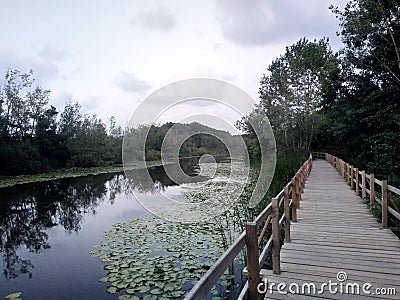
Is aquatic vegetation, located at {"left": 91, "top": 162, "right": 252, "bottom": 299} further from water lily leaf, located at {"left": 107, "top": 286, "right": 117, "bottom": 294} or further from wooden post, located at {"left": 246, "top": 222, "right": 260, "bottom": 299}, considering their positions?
wooden post, located at {"left": 246, "top": 222, "right": 260, "bottom": 299}

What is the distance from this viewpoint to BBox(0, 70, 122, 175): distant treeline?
78.7 ft

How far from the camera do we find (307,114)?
2309cm

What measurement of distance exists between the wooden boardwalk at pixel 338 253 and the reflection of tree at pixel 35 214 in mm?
4743

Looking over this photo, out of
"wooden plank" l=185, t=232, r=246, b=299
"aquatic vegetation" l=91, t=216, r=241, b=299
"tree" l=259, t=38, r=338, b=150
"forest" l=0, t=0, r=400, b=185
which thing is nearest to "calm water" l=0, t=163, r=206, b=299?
"aquatic vegetation" l=91, t=216, r=241, b=299

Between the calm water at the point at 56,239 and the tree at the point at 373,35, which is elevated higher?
the tree at the point at 373,35

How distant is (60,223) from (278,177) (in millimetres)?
7150

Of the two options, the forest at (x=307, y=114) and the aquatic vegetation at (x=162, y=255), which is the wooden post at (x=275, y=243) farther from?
the forest at (x=307, y=114)

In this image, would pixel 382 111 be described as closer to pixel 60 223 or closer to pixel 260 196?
pixel 260 196

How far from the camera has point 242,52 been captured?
13.0 m

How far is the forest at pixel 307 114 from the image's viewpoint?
1251cm

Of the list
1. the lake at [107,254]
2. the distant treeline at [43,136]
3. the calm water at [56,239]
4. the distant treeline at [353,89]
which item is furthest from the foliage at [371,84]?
the distant treeline at [43,136]

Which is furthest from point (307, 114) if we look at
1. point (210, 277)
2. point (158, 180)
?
point (210, 277)

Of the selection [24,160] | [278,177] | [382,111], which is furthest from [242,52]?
[24,160]

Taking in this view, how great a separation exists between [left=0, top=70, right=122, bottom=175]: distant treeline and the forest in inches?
3.2
